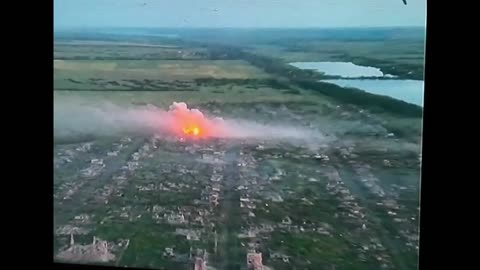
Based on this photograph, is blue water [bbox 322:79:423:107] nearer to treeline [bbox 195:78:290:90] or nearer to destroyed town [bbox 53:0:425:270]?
destroyed town [bbox 53:0:425:270]

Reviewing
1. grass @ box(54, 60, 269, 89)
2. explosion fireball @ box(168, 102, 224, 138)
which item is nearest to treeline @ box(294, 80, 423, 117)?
grass @ box(54, 60, 269, 89)

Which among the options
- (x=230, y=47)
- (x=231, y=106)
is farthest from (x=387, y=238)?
(x=230, y=47)

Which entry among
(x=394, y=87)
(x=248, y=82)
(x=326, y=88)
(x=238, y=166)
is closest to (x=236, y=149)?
(x=238, y=166)

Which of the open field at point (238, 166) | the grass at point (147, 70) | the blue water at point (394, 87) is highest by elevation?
the grass at point (147, 70)

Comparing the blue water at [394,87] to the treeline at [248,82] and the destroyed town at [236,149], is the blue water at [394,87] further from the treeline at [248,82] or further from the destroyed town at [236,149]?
the treeline at [248,82]

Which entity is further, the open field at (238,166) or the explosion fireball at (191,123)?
the explosion fireball at (191,123)

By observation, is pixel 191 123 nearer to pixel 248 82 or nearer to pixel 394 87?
pixel 248 82

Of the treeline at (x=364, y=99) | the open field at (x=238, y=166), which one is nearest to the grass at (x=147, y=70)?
the open field at (x=238, y=166)

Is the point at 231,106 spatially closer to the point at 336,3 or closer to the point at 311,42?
the point at 311,42
